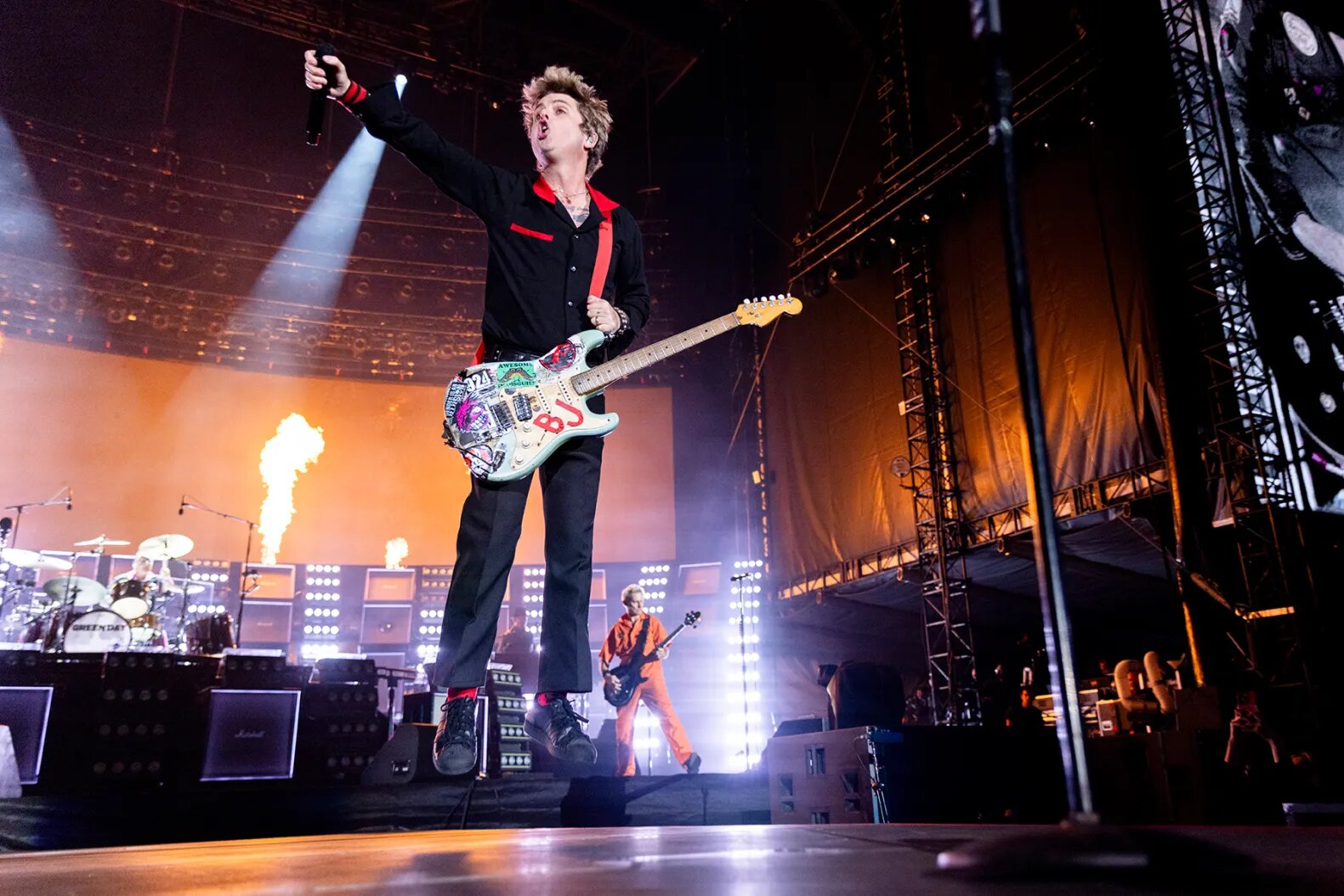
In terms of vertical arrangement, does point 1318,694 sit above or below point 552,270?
below

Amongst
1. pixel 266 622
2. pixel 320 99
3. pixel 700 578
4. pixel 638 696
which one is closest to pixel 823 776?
pixel 638 696

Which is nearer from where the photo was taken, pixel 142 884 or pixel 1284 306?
pixel 142 884

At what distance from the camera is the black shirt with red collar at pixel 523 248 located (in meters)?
2.85

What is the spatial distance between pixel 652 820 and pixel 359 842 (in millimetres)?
3815

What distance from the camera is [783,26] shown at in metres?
13.2

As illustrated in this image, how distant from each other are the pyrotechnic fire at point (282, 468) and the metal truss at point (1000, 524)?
7332 mm

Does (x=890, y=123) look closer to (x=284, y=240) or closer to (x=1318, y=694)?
(x=1318, y=694)

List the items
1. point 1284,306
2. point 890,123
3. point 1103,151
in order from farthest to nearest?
1. point 890,123
2. point 1103,151
3. point 1284,306

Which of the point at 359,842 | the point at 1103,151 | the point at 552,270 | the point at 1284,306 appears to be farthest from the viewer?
the point at 1103,151

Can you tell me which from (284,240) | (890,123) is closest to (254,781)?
(284,240)

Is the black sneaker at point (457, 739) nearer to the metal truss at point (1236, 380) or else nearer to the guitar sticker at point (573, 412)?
the guitar sticker at point (573, 412)

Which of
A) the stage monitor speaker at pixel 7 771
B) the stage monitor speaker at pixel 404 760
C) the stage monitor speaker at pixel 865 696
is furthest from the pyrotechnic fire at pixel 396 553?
the stage monitor speaker at pixel 7 771

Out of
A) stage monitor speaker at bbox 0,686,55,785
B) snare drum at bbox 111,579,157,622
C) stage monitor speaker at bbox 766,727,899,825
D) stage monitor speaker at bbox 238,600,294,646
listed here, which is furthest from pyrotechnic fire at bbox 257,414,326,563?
stage monitor speaker at bbox 766,727,899,825

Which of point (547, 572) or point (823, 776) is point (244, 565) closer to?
point (823, 776)
